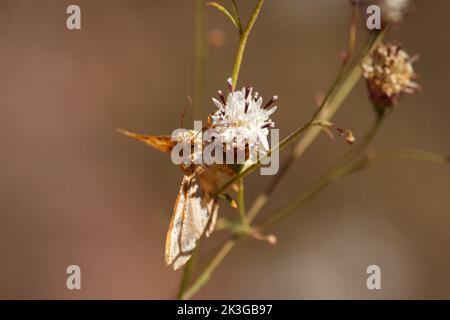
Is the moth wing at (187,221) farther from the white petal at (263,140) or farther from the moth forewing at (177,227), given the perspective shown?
the white petal at (263,140)

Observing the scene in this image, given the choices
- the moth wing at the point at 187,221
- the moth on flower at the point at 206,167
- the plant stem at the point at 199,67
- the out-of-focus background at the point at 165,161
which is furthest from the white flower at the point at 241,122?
the out-of-focus background at the point at 165,161

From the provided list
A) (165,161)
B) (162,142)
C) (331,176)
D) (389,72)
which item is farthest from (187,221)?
(165,161)

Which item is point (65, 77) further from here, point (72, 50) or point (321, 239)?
point (321, 239)

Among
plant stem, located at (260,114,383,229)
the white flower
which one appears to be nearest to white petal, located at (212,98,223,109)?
the white flower

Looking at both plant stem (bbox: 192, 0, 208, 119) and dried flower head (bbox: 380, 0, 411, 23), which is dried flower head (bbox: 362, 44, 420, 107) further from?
plant stem (bbox: 192, 0, 208, 119)

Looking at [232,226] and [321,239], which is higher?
[321,239]

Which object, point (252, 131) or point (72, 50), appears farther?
point (72, 50)

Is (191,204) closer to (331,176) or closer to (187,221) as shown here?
(187,221)
